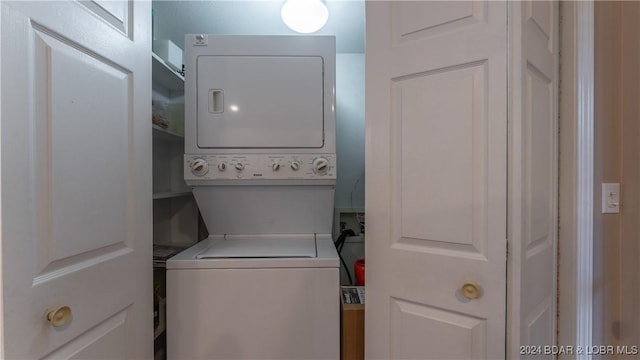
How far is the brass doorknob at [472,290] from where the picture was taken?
0.93m

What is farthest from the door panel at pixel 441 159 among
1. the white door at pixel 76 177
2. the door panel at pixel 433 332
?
the white door at pixel 76 177

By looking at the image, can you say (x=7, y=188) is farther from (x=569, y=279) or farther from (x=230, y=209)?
(x=569, y=279)

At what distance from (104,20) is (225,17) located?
97 cm

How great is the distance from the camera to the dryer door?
151 centimetres

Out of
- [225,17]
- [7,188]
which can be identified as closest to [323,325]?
[7,188]

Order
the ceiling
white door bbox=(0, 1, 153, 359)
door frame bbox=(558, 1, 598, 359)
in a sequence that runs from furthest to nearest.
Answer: the ceiling → door frame bbox=(558, 1, 598, 359) → white door bbox=(0, 1, 153, 359)

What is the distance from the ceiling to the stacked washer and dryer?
0.99 feet

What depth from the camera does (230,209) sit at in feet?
5.36

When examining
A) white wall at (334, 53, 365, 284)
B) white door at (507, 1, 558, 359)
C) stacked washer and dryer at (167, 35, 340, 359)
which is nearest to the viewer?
white door at (507, 1, 558, 359)

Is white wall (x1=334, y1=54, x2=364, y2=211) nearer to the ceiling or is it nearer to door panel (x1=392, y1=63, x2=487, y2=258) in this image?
the ceiling

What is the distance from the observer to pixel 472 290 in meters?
0.94
